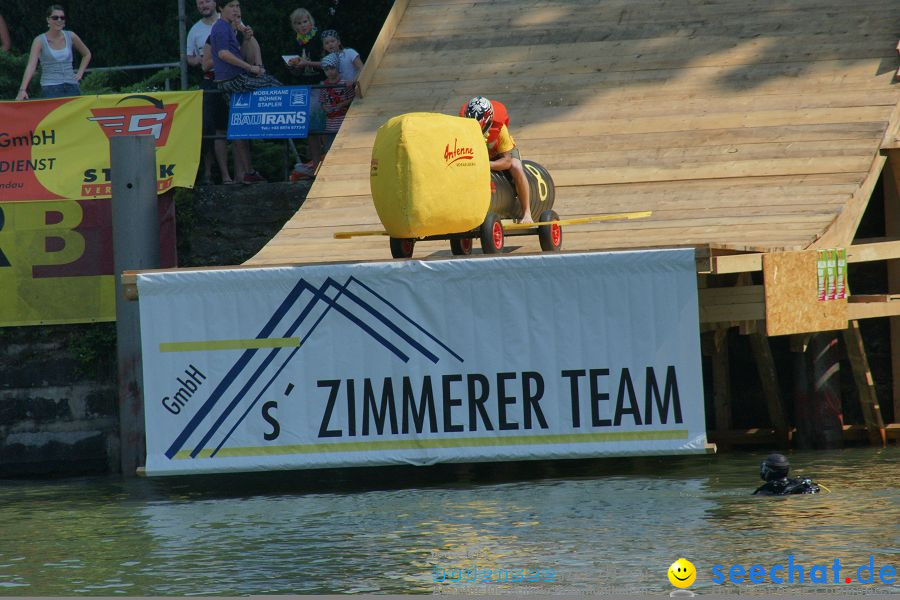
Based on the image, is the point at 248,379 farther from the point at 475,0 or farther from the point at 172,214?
the point at 475,0

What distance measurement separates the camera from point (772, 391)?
16.8 metres

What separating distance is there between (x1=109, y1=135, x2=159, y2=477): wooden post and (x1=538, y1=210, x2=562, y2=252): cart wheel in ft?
13.0

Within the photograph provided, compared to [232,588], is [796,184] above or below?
above

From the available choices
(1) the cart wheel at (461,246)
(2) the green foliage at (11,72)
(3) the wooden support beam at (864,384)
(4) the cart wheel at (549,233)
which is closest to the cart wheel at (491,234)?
(1) the cart wheel at (461,246)

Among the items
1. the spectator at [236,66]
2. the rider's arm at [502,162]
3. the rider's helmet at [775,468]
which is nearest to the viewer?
the rider's helmet at [775,468]

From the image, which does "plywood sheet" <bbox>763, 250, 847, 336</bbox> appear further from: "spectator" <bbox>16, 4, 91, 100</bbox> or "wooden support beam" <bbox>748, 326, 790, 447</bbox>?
"spectator" <bbox>16, 4, 91, 100</bbox>

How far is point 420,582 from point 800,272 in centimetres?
547

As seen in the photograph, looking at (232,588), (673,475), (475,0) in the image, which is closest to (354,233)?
(673,475)

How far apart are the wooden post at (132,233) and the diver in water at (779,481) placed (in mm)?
6391

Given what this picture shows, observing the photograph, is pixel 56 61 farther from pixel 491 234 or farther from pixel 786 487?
pixel 786 487

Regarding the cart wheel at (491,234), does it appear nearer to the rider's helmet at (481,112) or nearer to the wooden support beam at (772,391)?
the rider's helmet at (481,112)

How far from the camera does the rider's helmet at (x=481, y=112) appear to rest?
14.2 metres

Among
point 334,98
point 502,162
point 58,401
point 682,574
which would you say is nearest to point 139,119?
point 334,98

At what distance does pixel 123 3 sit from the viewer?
23953 millimetres
